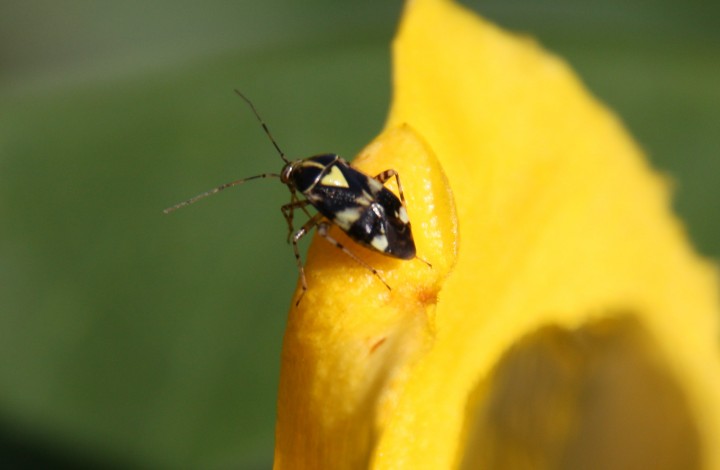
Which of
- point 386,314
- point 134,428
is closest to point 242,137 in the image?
point 134,428

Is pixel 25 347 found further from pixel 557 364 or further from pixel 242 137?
pixel 557 364

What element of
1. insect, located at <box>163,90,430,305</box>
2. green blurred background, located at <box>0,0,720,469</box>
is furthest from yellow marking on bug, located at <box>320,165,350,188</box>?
green blurred background, located at <box>0,0,720,469</box>

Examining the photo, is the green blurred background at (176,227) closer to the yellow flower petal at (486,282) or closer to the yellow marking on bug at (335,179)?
the yellow flower petal at (486,282)

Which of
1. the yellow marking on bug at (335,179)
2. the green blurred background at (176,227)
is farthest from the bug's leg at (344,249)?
the green blurred background at (176,227)

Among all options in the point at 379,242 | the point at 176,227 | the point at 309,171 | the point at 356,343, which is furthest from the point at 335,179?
the point at 176,227

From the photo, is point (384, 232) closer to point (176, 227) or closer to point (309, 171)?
point (309, 171)

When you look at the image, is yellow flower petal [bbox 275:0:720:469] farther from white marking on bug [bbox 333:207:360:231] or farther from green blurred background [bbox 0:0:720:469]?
green blurred background [bbox 0:0:720:469]

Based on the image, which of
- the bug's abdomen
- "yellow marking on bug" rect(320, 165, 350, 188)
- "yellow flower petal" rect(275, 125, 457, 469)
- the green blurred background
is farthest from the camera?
the green blurred background
